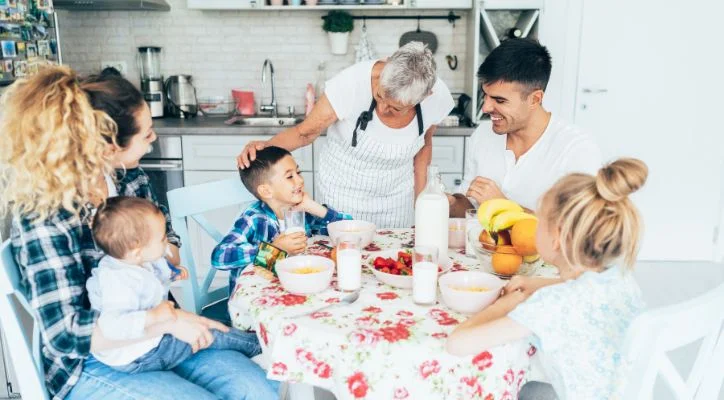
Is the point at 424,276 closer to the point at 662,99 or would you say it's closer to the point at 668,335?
the point at 668,335

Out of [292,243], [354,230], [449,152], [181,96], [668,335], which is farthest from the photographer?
[181,96]

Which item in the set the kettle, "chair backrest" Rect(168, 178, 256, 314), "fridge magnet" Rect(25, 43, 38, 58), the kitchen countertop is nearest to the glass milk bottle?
"chair backrest" Rect(168, 178, 256, 314)

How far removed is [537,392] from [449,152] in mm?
1795

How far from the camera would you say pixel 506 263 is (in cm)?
158

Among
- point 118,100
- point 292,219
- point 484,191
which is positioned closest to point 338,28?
point 484,191

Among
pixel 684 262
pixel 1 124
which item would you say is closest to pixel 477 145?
pixel 1 124

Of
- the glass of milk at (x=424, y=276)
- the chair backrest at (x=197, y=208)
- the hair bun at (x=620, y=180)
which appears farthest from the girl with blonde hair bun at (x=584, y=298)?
the chair backrest at (x=197, y=208)

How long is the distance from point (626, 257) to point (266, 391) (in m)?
0.93

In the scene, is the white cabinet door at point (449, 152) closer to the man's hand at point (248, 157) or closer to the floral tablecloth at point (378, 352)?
the man's hand at point (248, 157)

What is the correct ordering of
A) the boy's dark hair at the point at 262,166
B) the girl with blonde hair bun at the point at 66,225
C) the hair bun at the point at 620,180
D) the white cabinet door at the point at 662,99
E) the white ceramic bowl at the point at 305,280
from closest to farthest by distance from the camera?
the hair bun at the point at 620,180
the girl with blonde hair bun at the point at 66,225
the white ceramic bowl at the point at 305,280
the boy's dark hair at the point at 262,166
the white cabinet door at the point at 662,99

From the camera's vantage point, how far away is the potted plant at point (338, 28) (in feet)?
12.7

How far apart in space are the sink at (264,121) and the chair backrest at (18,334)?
95.3 inches

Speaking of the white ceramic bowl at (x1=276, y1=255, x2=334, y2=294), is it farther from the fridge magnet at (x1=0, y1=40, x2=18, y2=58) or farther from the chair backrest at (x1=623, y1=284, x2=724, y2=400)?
the fridge magnet at (x1=0, y1=40, x2=18, y2=58)

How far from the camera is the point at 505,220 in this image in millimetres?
1615
